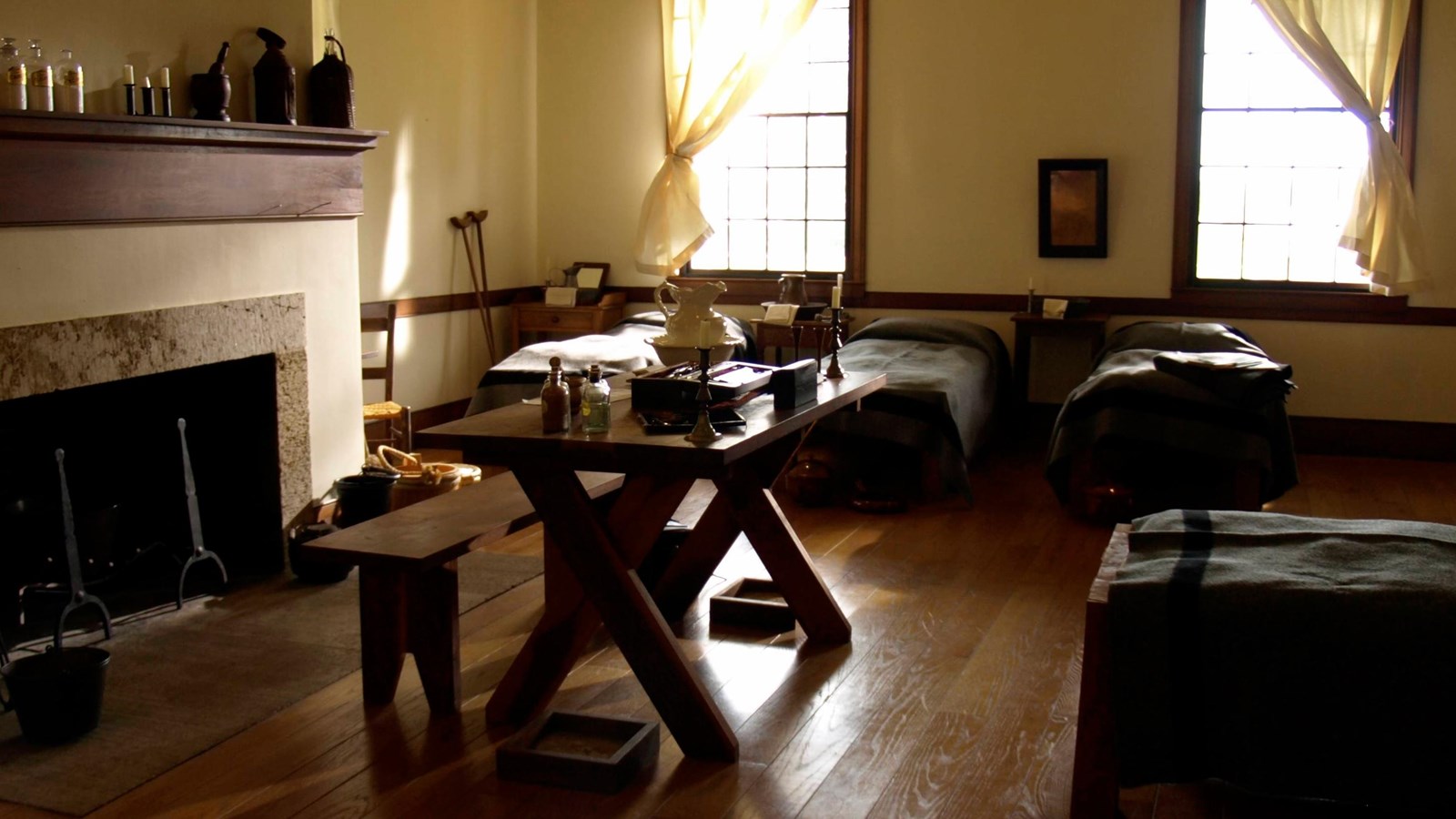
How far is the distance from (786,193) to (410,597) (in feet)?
16.5

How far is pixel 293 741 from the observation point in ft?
10.8

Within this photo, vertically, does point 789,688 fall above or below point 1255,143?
below

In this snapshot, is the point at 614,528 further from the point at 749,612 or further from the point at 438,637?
the point at 749,612

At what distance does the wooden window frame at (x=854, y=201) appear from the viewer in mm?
7641

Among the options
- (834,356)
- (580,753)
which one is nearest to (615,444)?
(580,753)

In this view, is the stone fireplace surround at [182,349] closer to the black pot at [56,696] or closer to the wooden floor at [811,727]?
the black pot at [56,696]

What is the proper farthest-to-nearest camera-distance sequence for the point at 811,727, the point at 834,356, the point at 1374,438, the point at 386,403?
the point at 1374,438 < the point at 386,403 < the point at 834,356 < the point at 811,727

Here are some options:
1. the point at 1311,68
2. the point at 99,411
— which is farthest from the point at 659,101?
the point at 99,411

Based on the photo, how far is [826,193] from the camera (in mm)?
7926

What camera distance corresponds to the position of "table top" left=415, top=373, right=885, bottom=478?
2980 mm

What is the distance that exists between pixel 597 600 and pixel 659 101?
5446mm

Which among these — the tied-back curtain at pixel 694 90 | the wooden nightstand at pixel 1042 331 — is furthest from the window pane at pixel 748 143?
the wooden nightstand at pixel 1042 331

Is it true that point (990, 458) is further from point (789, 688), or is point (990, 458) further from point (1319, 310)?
point (789, 688)

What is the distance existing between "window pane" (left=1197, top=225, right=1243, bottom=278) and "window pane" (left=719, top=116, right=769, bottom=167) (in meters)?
2.50
